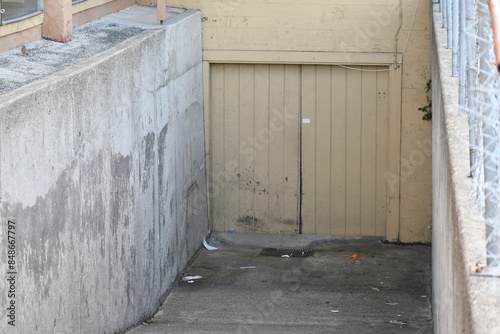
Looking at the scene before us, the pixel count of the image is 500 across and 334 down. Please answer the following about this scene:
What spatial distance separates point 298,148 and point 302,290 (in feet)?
7.97

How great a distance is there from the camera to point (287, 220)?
11.3 m

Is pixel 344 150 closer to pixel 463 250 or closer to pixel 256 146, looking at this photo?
pixel 256 146

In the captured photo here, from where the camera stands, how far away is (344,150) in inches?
433

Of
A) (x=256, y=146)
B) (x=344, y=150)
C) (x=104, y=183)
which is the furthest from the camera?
(x=256, y=146)

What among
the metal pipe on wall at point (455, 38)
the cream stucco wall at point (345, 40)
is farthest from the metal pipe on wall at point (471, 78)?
the cream stucco wall at point (345, 40)

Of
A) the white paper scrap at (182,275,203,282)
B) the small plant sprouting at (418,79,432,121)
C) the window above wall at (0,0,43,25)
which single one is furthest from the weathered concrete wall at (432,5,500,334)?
the small plant sprouting at (418,79,432,121)

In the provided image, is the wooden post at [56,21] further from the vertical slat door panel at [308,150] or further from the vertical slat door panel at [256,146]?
the vertical slat door panel at [308,150]

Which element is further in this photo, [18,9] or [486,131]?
[18,9]

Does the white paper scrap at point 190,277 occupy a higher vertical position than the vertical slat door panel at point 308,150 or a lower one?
lower

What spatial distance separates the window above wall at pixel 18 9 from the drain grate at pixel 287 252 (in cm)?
454

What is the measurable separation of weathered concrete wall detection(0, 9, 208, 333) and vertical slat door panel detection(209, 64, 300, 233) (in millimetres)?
765

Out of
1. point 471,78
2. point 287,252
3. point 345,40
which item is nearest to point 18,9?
point 345,40

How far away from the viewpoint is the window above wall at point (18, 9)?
284 inches

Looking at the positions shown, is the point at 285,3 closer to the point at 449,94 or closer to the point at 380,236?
the point at 380,236
